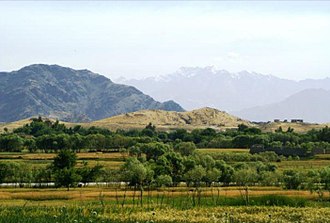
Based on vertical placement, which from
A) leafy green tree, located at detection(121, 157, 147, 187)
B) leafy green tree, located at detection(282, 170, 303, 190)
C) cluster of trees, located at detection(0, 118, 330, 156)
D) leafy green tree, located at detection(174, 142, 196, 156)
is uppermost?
cluster of trees, located at detection(0, 118, 330, 156)

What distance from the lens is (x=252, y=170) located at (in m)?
97.1

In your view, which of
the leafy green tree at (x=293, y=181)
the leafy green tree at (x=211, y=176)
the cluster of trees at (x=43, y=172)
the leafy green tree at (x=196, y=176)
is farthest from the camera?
the cluster of trees at (x=43, y=172)

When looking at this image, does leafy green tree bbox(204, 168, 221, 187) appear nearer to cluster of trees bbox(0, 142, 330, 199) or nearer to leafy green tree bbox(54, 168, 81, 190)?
cluster of trees bbox(0, 142, 330, 199)

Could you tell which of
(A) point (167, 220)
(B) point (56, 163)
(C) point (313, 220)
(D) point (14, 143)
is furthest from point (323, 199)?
(D) point (14, 143)

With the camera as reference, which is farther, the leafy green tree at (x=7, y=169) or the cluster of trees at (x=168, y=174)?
the leafy green tree at (x=7, y=169)

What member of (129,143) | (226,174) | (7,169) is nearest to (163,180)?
(226,174)

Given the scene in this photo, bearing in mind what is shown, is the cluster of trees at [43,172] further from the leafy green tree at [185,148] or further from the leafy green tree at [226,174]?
the leafy green tree at [185,148]

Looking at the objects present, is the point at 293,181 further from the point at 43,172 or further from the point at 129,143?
the point at 129,143

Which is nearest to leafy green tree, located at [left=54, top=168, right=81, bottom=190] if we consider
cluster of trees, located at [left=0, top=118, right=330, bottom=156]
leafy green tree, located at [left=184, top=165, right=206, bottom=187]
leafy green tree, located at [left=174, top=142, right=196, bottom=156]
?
leafy green tree, located at [left=184, top=165, right=206, bottom=187]

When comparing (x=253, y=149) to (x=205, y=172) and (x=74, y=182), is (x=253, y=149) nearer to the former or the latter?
(x=205, y=172)

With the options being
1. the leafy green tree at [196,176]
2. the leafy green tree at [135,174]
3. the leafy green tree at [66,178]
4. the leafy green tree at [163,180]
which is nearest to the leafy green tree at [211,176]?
the leafy green tree at [196,176]

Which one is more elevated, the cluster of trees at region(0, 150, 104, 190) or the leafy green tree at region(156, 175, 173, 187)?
the cluster of trees at region(0, 150, 104, 190)

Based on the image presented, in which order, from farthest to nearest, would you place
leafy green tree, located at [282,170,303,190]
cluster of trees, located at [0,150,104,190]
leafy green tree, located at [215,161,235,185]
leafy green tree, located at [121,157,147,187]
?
cluster of trees, located at [0,150,104,190]
leafy green tree, located at [215,161,235,185]
leafy green tree, located at [121,157,147,187]
leafy green tree, located at [282,170,303,190]

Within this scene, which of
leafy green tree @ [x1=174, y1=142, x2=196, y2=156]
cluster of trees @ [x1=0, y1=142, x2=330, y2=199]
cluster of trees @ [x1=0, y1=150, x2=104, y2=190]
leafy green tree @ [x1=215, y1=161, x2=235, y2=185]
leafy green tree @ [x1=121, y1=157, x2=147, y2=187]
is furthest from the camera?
leafy green tree @ [x1=174, y1=142, x2=196, y2=156]
